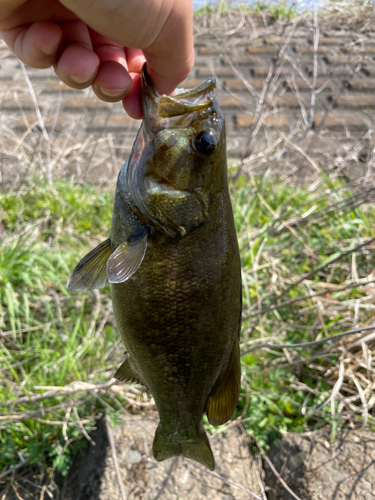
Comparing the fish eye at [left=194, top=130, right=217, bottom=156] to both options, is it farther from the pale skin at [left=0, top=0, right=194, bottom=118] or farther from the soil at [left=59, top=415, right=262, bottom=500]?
the soil at [left=59, top=415, right=262, bottom=500]

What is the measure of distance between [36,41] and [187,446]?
1711mm

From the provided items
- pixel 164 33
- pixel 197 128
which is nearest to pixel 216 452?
pixel 197 128

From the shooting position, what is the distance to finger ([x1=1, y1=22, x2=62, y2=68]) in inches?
58.0

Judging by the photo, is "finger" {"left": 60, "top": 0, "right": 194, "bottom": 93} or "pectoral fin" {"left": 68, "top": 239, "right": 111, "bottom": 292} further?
"pectoral fin" {"left": 68, "top": 239, "right": 111, "bottom": 292}

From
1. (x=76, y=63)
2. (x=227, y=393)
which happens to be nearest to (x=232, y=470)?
(x=227, y=393)

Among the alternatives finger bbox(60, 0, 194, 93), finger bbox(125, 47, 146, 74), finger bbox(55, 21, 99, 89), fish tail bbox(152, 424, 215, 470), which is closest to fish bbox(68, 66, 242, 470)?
finger bbox(60, 0, 194, 93)

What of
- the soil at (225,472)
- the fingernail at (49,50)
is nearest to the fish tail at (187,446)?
the soil at (225,472)

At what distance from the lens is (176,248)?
1213 mm

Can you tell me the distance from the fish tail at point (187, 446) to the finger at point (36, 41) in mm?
1577

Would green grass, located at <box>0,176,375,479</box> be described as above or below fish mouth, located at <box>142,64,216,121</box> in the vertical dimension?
below

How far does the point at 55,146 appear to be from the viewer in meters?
4.29

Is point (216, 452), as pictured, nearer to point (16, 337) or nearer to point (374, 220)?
point (16, 337)

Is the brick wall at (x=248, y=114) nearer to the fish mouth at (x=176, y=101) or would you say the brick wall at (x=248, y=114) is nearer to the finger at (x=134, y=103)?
the finger at (x=134, y=103)

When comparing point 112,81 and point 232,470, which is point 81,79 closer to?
point 112,81
